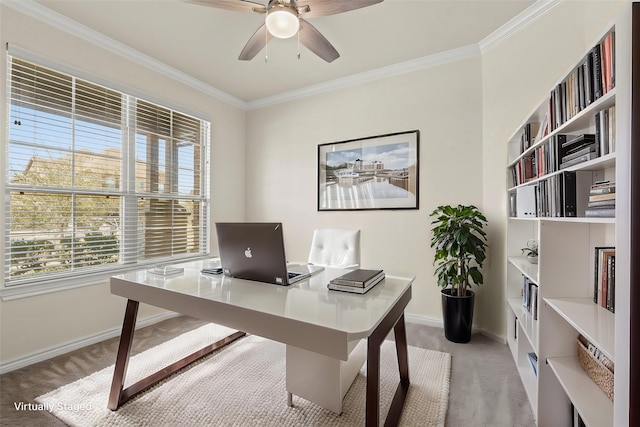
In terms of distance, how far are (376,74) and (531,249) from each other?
224 cm

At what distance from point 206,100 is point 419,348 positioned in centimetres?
355

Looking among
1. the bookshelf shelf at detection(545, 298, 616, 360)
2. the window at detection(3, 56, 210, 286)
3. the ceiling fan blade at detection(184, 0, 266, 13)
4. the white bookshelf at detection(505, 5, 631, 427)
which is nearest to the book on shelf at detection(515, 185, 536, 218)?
the white bookshelf at detection(505, 5, 631, 427)

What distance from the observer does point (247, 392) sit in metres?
1.77

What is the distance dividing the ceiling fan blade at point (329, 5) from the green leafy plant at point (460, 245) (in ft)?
5.60

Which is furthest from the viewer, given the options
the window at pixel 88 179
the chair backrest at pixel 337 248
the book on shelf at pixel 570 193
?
the chair backrest at pixel 337 248

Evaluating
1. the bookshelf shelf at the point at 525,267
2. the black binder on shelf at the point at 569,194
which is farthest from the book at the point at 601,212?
the bookshelf shelf at the point at 525,267

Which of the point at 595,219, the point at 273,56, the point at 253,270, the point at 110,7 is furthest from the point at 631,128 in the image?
the point at 110,7

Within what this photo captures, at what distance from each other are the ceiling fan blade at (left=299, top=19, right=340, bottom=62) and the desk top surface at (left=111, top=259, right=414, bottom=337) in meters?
1.59

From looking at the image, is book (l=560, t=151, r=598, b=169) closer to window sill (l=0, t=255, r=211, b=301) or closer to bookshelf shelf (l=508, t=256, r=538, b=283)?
bookshelf shelf (l=508, t=256, r=538, b=283)

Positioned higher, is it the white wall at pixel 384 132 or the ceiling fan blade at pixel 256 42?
the ceiling fan blade at pixel 256 42

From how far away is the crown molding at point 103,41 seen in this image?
6.87ft

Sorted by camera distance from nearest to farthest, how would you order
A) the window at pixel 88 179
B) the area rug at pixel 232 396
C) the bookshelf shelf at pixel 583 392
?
1. the bookshelf shelf at pixel 583 392
2. the area rug at pixel 232 396
3. the window at pixel 88 179

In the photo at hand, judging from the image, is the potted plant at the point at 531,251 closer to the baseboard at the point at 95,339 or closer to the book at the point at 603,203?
the baseboard at the point at 95,339

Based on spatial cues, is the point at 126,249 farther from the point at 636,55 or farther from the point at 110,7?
the point at 636,55
